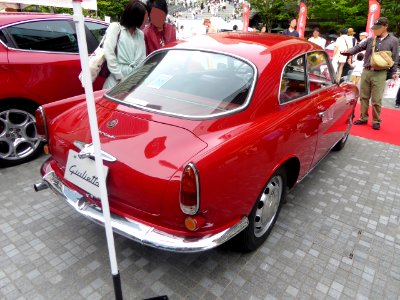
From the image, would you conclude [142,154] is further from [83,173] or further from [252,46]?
[252,46]

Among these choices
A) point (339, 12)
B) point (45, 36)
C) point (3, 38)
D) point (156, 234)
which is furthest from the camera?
point (339, 12)

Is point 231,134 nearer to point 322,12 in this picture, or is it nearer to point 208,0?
point 322,12

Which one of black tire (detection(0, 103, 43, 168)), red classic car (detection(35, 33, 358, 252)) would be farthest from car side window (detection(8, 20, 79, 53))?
red classic car (detection(35, 33, 358, 252))

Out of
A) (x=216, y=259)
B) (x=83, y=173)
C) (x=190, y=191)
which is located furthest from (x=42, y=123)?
(x=216, y=259)

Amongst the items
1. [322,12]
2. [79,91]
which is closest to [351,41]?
[79,91]

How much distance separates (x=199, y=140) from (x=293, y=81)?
132 cm

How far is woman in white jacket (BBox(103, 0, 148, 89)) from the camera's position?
3648 millimetres

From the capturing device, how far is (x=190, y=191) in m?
1.83

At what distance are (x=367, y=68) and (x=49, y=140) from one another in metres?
5.61

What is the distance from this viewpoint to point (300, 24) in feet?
61.8

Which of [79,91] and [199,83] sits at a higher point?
[199,83]

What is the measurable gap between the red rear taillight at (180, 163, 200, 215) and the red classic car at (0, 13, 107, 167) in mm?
2919

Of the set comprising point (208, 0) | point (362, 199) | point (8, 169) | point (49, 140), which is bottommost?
point (362, 199)

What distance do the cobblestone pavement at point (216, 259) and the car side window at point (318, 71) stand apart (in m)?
1.28
